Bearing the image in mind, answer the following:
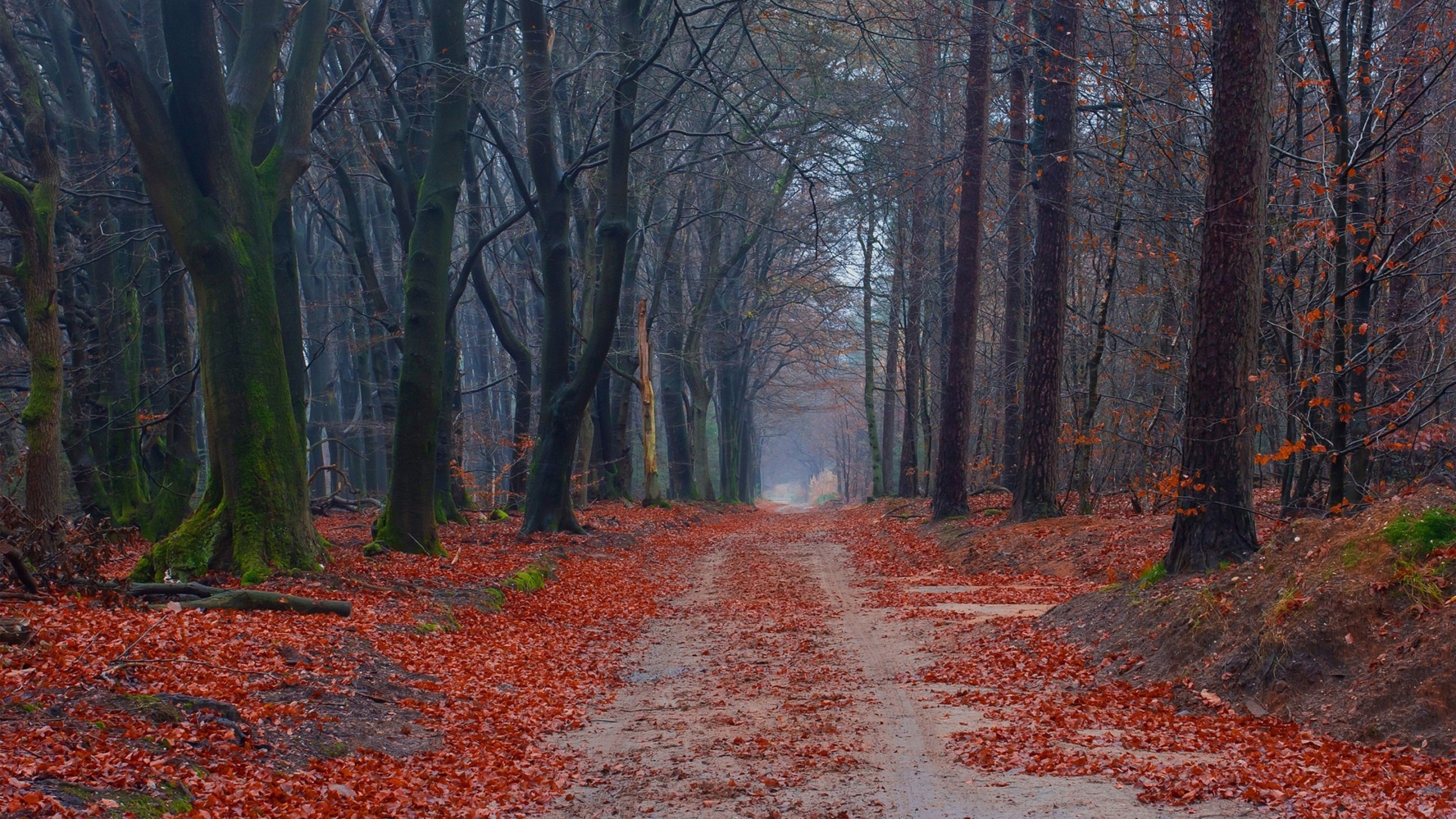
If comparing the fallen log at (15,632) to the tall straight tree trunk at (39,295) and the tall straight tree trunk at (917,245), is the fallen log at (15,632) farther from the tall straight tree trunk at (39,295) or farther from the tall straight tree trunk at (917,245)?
the tall straight tree trunk at (917,245)

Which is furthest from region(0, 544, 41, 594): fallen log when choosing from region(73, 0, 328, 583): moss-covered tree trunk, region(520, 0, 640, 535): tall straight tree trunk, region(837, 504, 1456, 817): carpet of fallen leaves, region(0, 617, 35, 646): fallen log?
region(520, 0, 640, 535): tall straight tree trunk

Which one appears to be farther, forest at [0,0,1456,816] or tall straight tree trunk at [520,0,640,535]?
tall straight tree trunk at [520,0,640,535]

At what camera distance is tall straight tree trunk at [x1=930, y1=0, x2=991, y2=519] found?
18125 millimetres

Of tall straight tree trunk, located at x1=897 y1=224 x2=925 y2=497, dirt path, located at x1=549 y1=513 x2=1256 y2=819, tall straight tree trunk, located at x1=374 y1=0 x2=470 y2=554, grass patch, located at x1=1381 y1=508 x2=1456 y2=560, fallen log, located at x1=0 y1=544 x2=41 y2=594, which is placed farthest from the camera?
tall straight tree trunk, located at x1=897 y1=224 x2=925 y2=497

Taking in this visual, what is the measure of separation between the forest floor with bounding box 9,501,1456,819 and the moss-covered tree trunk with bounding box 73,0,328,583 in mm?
908

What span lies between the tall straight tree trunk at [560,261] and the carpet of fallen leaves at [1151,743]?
918 cm

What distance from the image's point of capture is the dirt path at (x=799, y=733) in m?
5.24

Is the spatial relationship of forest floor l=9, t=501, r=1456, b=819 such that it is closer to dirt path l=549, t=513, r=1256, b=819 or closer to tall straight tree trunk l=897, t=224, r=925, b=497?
dirt path l=549, t=513, r=1256, b=819

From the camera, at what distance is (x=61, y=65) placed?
1714 cm

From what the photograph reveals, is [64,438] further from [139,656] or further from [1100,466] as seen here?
[1100,466]

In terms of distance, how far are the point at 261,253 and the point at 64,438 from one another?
930 cm

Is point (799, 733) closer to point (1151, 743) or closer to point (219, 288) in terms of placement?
point (1151, 743)

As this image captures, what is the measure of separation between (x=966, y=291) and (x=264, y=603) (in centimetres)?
1406

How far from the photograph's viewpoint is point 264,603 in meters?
8.66
